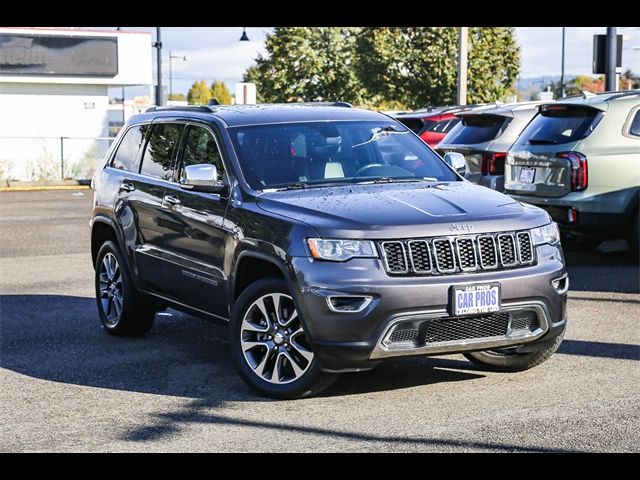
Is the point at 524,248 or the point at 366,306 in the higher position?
the point at 524,248

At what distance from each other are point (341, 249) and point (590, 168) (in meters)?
6.23

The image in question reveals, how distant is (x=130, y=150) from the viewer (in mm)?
9914

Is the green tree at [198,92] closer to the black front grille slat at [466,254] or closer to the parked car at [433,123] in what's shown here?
the parked car at [433,123]

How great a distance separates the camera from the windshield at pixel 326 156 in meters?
8.12

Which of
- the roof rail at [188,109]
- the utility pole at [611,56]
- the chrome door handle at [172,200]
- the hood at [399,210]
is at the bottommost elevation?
the chrome door handle at [172,200]

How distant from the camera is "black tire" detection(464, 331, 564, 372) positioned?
25.7 feet

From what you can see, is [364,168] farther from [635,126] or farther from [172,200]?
[635,126]

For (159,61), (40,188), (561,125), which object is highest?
(159,61)

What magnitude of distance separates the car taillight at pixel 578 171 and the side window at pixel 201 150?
5087mm

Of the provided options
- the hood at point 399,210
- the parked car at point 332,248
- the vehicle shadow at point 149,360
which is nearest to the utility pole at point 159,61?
the vehicle shadow at point 149,360

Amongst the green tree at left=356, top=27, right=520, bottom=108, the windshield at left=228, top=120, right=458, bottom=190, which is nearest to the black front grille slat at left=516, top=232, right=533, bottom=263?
the windshield at left=228, top=120, right=458, bottom=190

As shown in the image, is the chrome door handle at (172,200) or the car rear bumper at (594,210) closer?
the chrome door handle at (172,200)

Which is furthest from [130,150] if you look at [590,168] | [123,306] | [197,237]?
[590,168]
